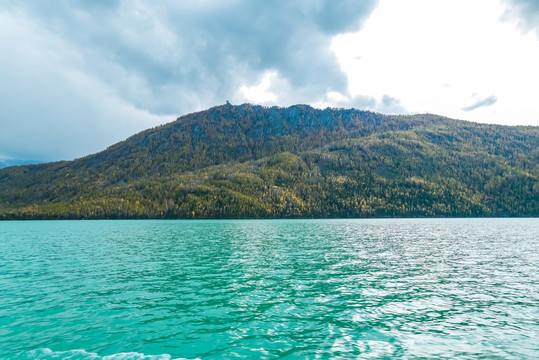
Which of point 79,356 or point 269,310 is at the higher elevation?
point 269,310

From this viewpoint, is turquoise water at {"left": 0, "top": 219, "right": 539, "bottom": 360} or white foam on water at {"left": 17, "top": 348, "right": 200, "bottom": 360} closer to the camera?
white foam on water at {"left": 17, "top": 348, "right": 200, "bottom": 360}

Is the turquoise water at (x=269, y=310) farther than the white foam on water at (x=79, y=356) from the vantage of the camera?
Yes

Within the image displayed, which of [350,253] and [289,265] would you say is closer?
[289,265]

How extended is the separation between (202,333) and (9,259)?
49310 millimetres

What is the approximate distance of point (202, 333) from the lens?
68.6 ft

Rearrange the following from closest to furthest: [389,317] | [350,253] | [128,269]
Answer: [389,317], [128,269], [350,253]

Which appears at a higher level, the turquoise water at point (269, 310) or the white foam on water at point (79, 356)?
the turquoise water at point (269, 310)

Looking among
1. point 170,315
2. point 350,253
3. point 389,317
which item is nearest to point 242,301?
point 170,315

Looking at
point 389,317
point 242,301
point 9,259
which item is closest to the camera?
point 389,317

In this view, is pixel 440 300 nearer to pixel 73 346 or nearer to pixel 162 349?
pixel 162 349

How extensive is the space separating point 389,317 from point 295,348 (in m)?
9.40

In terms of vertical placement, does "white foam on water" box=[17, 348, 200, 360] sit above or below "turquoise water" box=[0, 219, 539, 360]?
below

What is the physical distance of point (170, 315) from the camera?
79.9 ft

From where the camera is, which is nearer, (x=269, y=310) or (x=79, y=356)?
(x=79, y=356)
